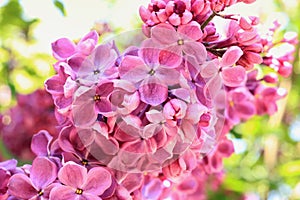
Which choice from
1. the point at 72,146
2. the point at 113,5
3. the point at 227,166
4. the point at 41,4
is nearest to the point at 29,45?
the point at 113,5

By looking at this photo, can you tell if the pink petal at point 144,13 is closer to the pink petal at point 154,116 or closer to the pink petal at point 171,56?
the pink petal at point 171,56

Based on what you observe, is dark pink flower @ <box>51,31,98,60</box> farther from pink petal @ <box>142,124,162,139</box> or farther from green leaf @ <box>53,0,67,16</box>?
green leaf @ <box>53,0,67,16</box>

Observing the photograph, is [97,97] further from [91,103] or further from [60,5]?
[60,5]

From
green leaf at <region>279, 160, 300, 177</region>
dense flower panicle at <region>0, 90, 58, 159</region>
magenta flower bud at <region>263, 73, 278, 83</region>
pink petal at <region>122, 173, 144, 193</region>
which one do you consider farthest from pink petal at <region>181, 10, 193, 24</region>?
green leaf at <region>279, 160, 300, 177</region>

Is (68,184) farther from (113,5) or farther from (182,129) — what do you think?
(113,5)

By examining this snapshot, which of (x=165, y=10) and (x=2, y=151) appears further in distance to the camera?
(x=2, y=151)

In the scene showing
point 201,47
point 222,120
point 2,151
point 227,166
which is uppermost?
point 201,47
